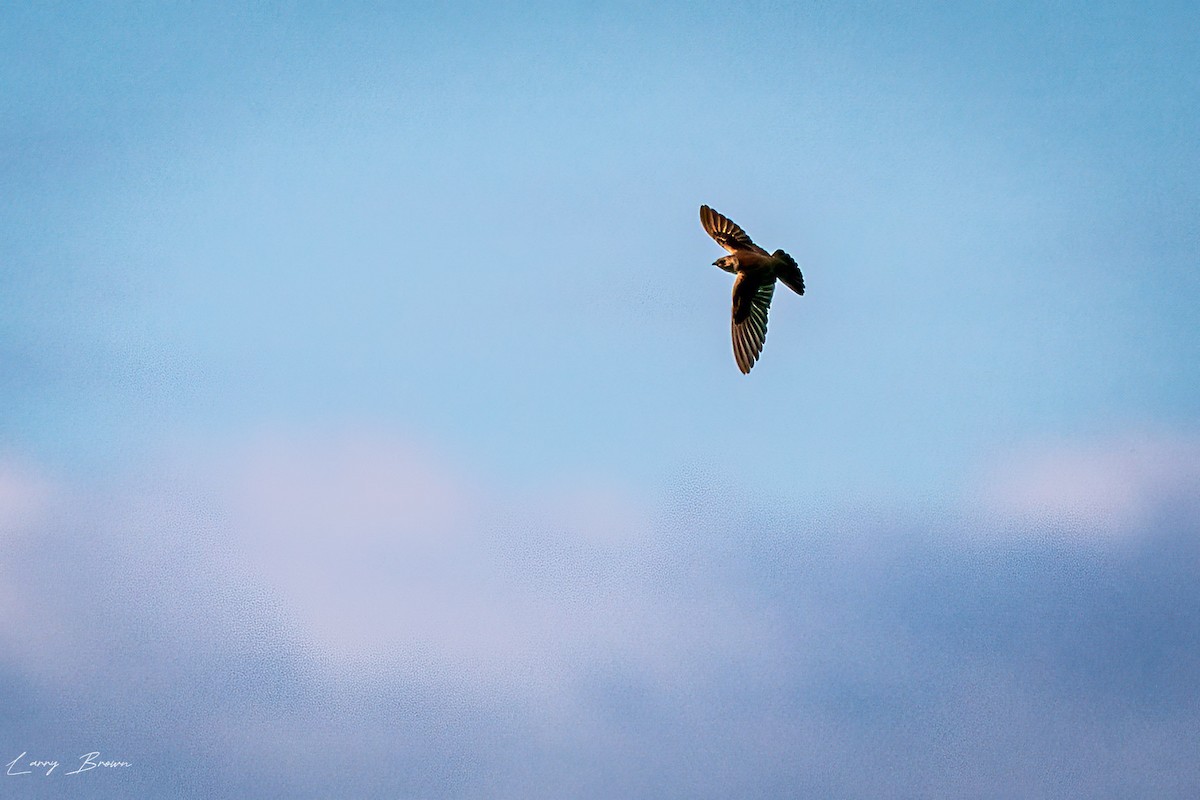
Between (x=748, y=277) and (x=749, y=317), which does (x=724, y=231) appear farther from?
(x=749, y=317)

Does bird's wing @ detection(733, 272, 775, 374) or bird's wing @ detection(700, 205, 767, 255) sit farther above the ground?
bird's wing @ detection(700, 205, 767, 255)

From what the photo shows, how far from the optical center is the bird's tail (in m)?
24.8

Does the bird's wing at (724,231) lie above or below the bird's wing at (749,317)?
above

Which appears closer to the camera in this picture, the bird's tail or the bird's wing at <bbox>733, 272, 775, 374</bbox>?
the bird's tail

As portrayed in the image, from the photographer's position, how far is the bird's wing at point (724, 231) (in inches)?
1002

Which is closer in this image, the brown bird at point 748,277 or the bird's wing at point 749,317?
the brown bird at point 748,277

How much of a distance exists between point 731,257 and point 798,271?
4.86 feet

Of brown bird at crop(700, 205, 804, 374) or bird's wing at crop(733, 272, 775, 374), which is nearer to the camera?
brown bird at crop(700, 205, 804, 374)

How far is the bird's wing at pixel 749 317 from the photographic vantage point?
2592 cm

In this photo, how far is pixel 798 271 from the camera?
82.1 ft

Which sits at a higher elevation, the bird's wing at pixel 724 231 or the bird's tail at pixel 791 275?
the bird's wing at pixel 724 231

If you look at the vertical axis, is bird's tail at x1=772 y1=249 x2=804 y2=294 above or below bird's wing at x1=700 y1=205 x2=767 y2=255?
below

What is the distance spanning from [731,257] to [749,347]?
2.20 meters

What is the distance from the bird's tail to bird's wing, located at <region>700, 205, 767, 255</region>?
0.68m
